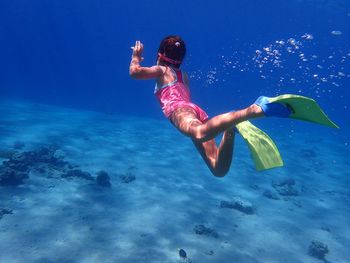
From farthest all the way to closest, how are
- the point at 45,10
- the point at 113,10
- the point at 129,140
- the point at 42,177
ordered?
the point at 45,10
the point at 113,10
the point at 129,140
the point at 42,177

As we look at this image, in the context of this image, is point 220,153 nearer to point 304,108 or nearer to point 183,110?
point 183,110

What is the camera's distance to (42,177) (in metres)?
13.8

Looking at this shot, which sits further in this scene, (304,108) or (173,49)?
(173,49)

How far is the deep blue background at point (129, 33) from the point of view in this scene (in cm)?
7156

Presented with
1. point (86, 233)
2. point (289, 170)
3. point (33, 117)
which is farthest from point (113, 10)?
point (86, 233)

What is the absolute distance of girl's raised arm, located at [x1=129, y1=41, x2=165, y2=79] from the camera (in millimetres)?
5676

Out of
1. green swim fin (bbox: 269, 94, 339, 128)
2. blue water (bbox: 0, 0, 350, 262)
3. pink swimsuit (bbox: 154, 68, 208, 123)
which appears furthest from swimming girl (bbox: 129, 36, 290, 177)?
blue water (bbox: 0, 0, 350, 262)

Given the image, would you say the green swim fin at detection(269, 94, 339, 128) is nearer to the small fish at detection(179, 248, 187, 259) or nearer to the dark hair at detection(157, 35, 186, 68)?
the dark hair at detection(157, 35, 186, 68)

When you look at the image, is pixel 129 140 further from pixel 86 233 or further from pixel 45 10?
pixel 45 10

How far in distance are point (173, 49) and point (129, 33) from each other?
12007 centimetres

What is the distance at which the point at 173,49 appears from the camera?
20.7ft

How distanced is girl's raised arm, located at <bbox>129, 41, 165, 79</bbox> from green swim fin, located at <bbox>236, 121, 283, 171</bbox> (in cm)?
181

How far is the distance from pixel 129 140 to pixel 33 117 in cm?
954

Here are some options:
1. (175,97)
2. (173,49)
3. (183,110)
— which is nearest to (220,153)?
(183,110)
